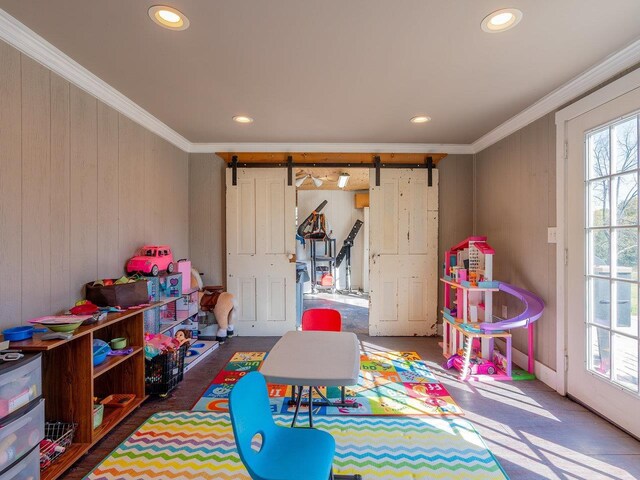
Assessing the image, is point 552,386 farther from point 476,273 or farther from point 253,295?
point 253,295

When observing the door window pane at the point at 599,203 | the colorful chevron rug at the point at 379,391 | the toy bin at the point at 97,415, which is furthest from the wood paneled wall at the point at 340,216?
the toy bin at the point at 97,415

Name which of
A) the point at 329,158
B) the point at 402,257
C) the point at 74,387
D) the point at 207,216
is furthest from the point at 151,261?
the point at 402,257

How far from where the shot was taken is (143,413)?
Answer: 2508 mm

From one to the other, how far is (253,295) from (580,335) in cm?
350

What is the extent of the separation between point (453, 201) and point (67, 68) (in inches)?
168

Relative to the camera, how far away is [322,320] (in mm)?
2668

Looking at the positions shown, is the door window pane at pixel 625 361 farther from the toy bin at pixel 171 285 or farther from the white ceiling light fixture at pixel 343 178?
the white ceiling light fixture at pixel 343 178

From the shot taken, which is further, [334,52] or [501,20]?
[334,52]

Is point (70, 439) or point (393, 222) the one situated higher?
point (393, 222)

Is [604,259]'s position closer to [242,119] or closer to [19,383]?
[242,119]

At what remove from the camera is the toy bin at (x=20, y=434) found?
4.81 feet

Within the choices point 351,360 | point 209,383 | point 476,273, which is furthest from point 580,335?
point 209,383

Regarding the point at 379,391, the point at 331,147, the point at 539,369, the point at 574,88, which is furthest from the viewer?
the point at 331,147

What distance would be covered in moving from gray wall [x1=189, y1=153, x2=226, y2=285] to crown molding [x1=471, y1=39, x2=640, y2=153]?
352cm
